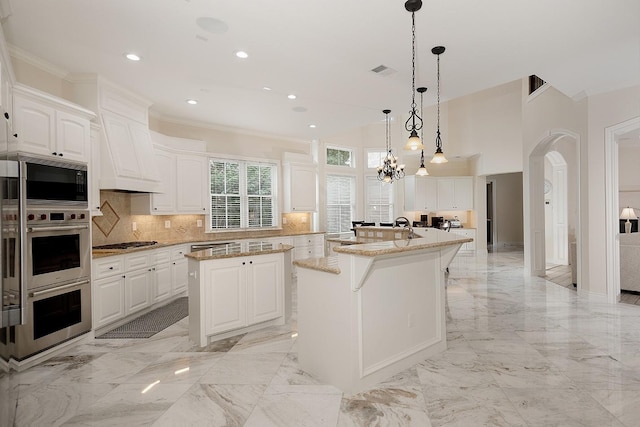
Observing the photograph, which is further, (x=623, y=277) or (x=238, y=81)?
(x=623, y=277)

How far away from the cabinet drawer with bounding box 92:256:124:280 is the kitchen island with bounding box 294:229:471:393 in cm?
241

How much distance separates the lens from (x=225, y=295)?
3490 millimetres

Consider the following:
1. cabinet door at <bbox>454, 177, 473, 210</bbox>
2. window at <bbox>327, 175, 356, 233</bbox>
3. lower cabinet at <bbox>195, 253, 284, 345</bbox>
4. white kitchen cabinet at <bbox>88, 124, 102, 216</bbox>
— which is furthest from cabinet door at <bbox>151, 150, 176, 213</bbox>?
cabinet door at <bbox>454, 177, 473, 210</bbox>

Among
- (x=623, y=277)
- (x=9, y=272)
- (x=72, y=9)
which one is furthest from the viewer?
(x=623, y=277)

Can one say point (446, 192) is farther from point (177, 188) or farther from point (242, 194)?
point (177, 188)

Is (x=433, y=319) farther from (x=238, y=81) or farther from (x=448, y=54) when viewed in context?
(x=238, y=81)

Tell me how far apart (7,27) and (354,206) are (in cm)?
769

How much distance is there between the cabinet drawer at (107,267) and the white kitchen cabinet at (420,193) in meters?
8.17

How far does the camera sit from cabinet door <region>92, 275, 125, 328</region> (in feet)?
12.2

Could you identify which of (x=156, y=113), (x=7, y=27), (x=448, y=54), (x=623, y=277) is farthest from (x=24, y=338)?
(x=623, y=277)

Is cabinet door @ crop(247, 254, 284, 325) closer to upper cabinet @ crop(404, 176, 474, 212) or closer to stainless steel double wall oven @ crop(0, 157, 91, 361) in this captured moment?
stainless steel double wall oven @ crop(0, 157, 91, 361)

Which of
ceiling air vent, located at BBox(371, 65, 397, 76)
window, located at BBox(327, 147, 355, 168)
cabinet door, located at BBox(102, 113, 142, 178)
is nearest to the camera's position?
ceiling air vent, located at BBox(371, 65, 397, 76)

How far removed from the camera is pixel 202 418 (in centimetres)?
222

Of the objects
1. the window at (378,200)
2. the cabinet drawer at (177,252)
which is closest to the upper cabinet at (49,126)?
the cabinet drawer at (177,252)
